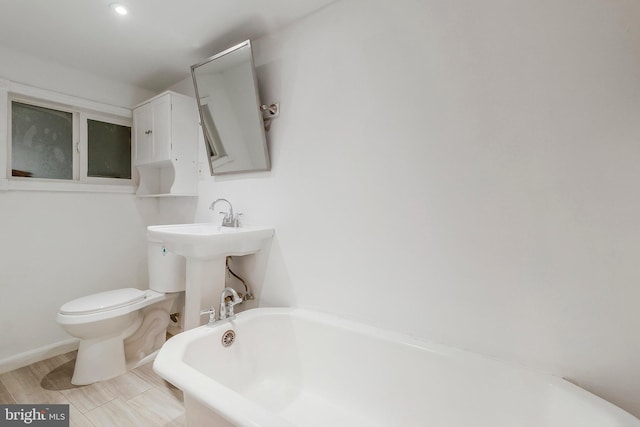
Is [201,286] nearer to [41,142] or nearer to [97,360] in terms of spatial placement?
[97,360]

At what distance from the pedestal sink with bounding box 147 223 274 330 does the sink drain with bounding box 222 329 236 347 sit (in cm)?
32

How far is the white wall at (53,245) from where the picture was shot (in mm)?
1890

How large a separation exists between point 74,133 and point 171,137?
0.83m

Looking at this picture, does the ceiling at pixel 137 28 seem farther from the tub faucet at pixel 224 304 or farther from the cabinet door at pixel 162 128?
the tub faucet at pixel 224 304

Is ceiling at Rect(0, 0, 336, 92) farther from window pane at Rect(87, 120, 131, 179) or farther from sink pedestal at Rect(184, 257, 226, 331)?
sink pedestal at Rect(184, 257, 226, 331)

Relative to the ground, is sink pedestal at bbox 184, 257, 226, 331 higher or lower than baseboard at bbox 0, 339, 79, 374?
higher

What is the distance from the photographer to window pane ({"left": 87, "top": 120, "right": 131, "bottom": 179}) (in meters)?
2.32

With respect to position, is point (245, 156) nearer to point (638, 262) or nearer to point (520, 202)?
point (520, 202)

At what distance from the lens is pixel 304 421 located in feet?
4.10

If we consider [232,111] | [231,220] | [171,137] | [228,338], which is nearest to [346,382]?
[228,338]

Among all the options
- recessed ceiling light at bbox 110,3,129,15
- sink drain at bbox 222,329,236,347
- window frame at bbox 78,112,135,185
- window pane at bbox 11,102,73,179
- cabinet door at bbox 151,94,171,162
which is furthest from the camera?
window frame at bbox 78,112,135,185

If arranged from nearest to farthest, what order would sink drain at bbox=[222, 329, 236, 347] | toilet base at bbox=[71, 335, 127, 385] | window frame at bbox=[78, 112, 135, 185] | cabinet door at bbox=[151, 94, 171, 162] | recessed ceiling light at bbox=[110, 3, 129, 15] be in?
sink drain at bbox=[222, 329, 236, 347] → recessed ceiling light at bbox=[110, 3, 129, 15] → toilet base at bbox=[71, 335, 127, 385] → cabinet door at bbox=[151, 94, 171, 162] → window frame at bbox=[78, 112, 135, 185]

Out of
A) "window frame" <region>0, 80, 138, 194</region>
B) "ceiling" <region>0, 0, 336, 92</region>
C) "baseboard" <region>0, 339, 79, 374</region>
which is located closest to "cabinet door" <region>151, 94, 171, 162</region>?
"ceiling" <region>0, 0, 336, 92</region>

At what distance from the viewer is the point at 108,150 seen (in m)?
2.42
